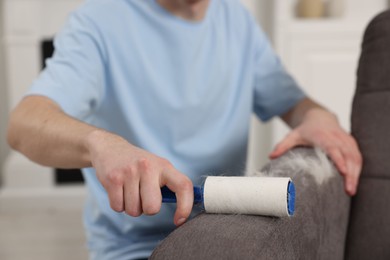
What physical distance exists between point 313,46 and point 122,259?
2.09m

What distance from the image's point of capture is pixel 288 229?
71 cm

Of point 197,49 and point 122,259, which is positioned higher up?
point 197,49

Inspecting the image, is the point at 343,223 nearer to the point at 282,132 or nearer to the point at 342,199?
the point at 342,199

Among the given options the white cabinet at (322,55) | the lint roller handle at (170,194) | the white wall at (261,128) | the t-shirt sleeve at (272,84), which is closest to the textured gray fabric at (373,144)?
the t-shirt sleeve at (272,84)

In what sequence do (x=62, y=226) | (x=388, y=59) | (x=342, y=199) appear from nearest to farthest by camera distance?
(x=342, y=199)
(x=388, y=59)
(x=62, y=226)

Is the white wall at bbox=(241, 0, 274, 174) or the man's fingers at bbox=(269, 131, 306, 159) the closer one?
the man's fingers at bbox=(269, 131, 306, 159)

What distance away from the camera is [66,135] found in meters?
0.80

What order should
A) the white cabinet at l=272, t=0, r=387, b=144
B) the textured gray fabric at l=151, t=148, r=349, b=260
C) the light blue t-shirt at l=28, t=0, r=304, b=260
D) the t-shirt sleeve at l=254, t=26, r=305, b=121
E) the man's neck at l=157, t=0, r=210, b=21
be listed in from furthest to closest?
the white cabinet at l=272, t=0, r=387, b=144 → the t-shirt sleeve at l=254, t=26, r=305, b=121 → the man's neck at l=157, t=0, r=210, b=21 → the light blue t-shirt at l=28, t=0, r=304, b=260 → the textured gray fabric at l=151, t=148, r=349, b=260

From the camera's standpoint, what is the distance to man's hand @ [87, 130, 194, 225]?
64 centimetres

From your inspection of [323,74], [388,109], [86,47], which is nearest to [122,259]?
[86,47]

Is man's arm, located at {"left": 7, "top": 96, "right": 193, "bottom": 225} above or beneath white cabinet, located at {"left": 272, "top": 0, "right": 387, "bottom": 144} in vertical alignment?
above

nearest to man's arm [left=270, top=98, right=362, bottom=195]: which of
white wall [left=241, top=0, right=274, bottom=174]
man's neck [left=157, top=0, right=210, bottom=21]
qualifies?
man's neck [left=157, top=0, right=210, bottom=21]

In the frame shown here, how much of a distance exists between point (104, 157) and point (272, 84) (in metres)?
0.73

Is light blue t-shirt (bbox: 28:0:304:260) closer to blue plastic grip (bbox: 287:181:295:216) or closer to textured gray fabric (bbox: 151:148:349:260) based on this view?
textured gray fabric (bbox: 151:148:349:260)
